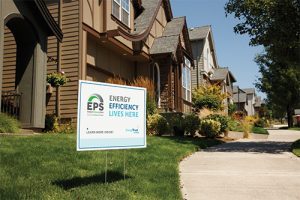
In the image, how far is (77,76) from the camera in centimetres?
1698

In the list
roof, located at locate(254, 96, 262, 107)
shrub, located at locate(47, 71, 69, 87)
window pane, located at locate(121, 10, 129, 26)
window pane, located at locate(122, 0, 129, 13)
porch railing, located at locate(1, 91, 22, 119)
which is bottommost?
porch railing, located at locate(1, 91, 22, 119)

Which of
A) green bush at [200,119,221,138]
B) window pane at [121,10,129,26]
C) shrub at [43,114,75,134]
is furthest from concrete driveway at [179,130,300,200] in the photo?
window pane at [121,10,129,26]

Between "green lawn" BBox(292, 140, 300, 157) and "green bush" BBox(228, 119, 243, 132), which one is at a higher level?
"green bush" BBox(228, 119, 243, 132)

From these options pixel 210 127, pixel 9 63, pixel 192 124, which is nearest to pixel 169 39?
pixel 192 124

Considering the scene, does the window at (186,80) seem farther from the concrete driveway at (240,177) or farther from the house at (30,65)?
the concrete driveway at (240,177)

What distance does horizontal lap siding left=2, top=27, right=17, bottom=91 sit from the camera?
59.0 ft

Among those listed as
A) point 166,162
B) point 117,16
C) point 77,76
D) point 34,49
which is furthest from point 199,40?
point 166,162

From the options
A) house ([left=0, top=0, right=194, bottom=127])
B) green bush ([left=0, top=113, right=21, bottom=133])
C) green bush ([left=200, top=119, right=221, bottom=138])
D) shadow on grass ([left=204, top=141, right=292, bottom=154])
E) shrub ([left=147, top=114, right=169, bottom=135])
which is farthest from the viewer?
green bush ([left=200, top=119, right=221, bottom=138])

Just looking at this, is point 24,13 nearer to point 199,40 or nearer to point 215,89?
point 215,89

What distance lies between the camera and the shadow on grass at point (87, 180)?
22.1 feet

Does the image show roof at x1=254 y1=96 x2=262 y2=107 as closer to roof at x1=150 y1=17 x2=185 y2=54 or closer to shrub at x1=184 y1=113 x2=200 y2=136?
roof at x1=150 y1=17 x2=185 y2=54

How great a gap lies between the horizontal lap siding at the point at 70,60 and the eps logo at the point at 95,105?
10.0m

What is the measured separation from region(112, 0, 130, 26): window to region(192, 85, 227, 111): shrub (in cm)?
722

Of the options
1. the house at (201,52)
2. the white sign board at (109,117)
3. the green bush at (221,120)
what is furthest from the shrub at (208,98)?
the white sign board at (109,117)
